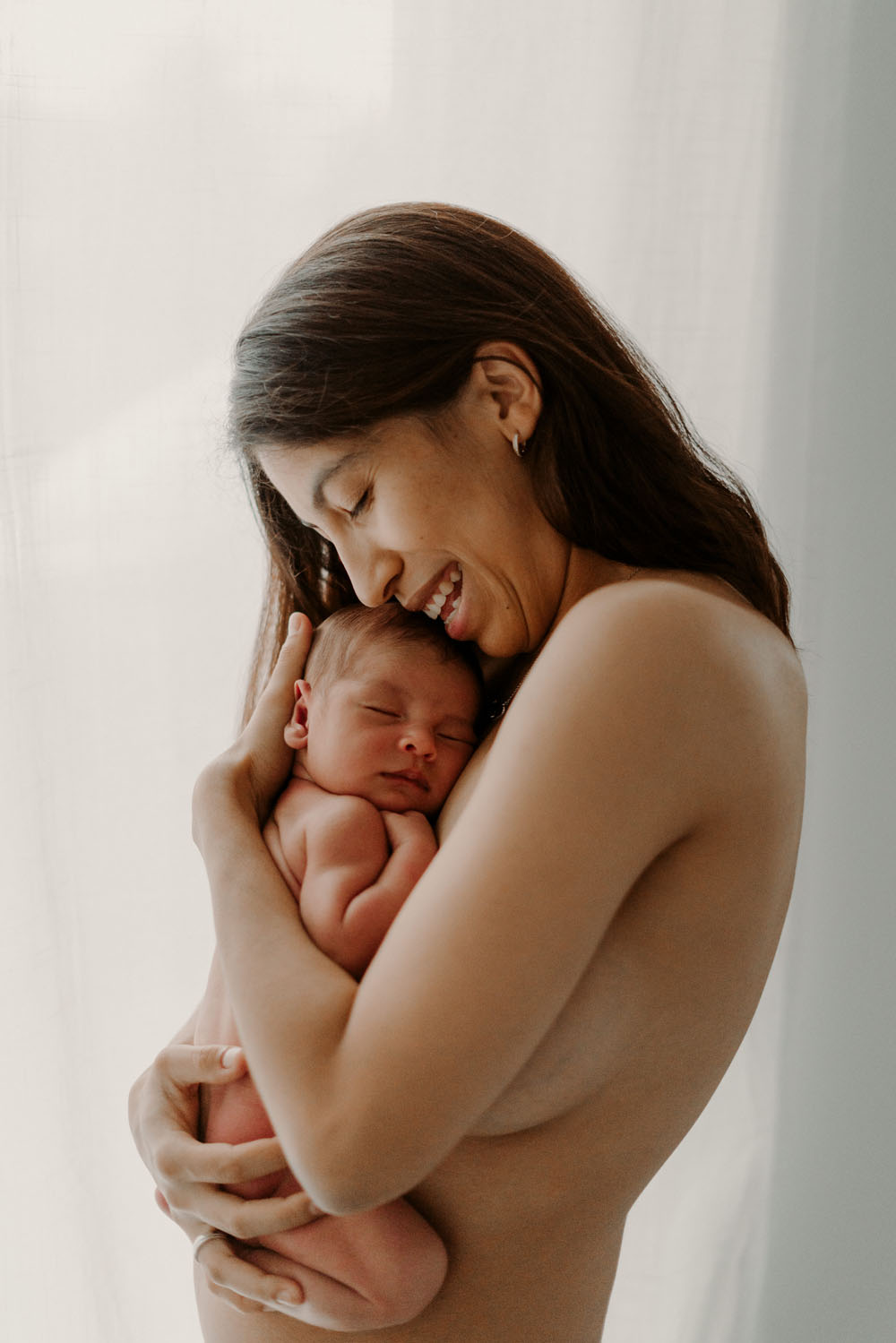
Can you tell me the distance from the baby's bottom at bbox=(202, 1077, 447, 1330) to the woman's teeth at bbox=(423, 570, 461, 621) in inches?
19.6

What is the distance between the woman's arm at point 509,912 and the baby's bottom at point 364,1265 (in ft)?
0.54

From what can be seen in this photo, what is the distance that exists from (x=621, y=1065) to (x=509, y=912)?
9.9 inches

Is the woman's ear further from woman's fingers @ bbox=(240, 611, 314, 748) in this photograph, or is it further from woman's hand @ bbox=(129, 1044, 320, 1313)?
woman's hand @ bbox=(129, 1044, 320, 1313)

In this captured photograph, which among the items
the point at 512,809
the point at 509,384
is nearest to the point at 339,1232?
the point at 512,809

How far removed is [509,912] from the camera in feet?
2.48

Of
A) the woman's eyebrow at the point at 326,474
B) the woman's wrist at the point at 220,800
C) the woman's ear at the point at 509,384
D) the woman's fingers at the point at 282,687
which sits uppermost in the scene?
the woman's ear at the point at 509,384

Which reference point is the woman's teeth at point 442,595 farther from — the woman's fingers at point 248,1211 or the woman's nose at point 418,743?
the woman's fingers at point 248,1211

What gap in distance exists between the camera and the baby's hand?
1.00 metres

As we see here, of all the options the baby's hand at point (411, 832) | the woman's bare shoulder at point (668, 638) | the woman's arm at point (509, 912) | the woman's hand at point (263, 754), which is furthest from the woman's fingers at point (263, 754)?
the woman's bare shoulder at point (668, 638)

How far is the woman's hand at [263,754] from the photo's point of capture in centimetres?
105

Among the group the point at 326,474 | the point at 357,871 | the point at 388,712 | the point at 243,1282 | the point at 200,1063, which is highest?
the point at 326,474

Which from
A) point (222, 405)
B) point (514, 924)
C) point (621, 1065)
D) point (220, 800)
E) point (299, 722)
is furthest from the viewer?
point (222, 405)

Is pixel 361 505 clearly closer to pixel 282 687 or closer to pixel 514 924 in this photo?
pixel 282 687

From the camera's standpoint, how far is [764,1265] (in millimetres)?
1916
